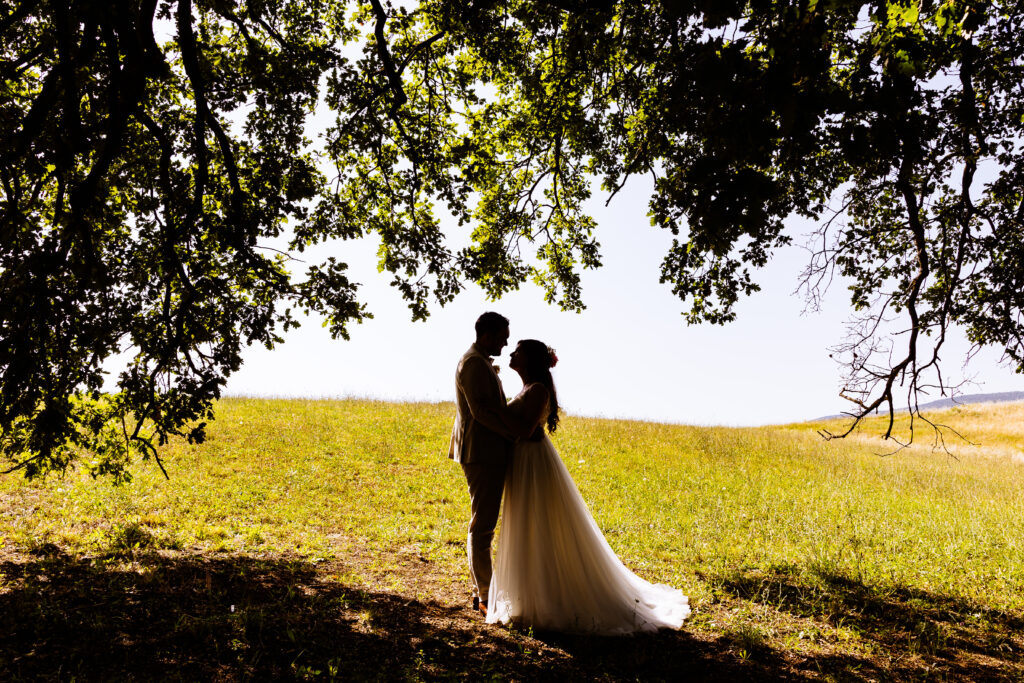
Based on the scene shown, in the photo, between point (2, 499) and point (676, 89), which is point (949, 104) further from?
point (2, 499)

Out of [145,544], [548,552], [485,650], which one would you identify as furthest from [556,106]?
[145,544]

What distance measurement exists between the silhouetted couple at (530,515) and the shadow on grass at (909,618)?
1911 millimetres

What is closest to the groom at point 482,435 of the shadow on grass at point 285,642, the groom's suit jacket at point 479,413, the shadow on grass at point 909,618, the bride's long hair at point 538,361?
the groom's suit jacket at point 479,413

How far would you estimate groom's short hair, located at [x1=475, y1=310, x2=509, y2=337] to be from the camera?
6312 mm

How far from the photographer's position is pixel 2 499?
1114 cm

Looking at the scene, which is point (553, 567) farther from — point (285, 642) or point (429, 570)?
point (429, 570)

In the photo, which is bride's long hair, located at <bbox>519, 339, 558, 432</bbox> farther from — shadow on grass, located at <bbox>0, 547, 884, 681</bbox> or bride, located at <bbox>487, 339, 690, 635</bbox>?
shadow on grass, located at <bbox>0, 547, 884, 681</bbox>

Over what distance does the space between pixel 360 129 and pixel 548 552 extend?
25.4ft

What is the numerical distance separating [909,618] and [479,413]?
5872 millimetres

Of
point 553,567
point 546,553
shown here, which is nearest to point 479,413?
point 546,553

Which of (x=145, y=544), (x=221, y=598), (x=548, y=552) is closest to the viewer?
(x=548, y=552)

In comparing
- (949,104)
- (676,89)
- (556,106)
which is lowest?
(676,89)

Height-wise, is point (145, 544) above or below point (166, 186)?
below

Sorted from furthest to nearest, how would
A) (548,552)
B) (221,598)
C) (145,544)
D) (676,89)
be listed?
(145,544) → (221,598) → (548,552) → (676,89)
